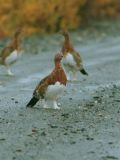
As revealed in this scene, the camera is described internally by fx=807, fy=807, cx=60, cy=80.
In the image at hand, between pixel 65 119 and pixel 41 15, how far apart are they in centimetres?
2356

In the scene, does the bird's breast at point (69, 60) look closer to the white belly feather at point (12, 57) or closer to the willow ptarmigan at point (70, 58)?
the willow ptarmigan at point (70, 58)

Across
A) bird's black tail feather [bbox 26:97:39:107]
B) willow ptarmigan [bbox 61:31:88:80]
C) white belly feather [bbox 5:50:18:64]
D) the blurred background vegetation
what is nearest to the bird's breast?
willow ptarmigan [bbox 61:31:88:80]

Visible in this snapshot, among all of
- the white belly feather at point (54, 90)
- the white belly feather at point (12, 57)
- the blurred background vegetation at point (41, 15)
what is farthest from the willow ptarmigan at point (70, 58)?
the blurred background vegetation at point (41, 15)

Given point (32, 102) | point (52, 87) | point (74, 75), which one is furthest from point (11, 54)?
point (52, 87)

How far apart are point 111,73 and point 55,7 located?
1613 centimetres

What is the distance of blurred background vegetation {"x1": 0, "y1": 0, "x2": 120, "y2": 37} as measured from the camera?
34.9 meters

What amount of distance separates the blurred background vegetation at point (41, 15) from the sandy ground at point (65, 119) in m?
11.3

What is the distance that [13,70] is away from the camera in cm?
2284

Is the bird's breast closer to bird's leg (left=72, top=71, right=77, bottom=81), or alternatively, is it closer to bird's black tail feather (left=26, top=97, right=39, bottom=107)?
bird's leg (left=72, top=71, right=77, bottom=81)

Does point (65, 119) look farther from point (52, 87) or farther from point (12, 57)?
point (12, 57)

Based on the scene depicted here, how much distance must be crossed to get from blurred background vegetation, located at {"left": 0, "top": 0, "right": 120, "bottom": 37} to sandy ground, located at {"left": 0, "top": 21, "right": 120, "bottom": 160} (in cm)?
1128

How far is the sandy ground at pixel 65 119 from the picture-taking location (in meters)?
11.0

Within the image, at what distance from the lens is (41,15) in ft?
121

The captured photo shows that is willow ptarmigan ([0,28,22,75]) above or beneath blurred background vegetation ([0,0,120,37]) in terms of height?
beneath
